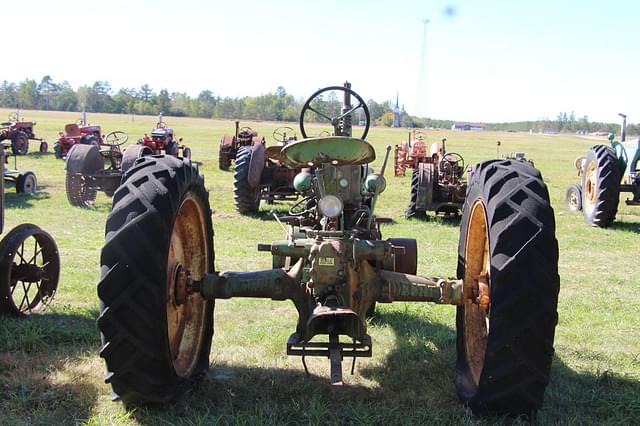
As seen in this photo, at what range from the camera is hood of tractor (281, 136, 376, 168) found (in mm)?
4043

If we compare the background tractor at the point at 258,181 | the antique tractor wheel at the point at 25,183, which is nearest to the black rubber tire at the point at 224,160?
the antique tractor wheel at the point at 25,183

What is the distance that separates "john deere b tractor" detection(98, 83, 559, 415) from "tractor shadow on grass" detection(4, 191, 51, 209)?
9.64m

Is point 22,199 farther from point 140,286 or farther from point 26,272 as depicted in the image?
point 140,286

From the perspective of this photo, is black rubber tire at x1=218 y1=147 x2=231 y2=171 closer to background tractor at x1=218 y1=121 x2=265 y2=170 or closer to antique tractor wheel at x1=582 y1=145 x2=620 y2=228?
background tractor at x1=218 y1=121 x2=265 y2=170

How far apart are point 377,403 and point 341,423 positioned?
36cm

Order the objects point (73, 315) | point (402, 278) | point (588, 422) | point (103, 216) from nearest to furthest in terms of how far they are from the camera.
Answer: point (588, 422), point (402, 278), point (73, 315), point (103, 216)

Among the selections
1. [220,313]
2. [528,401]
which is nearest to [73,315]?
[220,313]

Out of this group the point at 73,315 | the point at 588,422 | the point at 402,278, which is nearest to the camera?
the point at 588,422

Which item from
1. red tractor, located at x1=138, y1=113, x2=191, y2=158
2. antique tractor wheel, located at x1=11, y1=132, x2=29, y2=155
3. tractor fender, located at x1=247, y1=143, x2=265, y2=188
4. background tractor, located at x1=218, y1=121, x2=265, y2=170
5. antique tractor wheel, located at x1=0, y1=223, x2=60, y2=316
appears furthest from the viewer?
antique tractor wheel, located at x1=11, y1=132, x2=29, y2=155

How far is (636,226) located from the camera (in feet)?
40.4

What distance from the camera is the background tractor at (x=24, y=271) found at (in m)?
5.22

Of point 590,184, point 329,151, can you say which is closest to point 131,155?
point 590,184

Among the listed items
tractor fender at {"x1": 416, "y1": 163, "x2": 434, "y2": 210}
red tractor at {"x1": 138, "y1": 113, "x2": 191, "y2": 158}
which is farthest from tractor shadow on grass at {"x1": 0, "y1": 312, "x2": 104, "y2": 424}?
red tractor at {"x1": 138, "y1": 113, "x2": 191, "y2": 158}

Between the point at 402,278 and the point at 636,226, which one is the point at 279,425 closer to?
the point at 402,278
